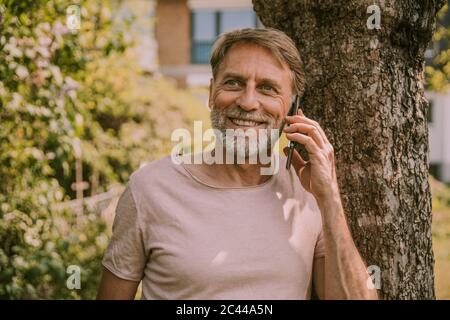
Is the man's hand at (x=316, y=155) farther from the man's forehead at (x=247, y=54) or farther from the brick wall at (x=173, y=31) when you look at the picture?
the brick wall at (x=173, y=31)

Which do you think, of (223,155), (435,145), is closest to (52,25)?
(223,155)

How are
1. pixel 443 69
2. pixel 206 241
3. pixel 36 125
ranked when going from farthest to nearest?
pixel 443 69
pixel 36 125
pixel 206 241

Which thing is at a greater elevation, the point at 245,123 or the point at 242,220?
the point at 245,123

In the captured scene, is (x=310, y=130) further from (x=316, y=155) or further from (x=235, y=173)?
(x=235, y=173)

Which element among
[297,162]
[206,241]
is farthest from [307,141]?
[206,241]

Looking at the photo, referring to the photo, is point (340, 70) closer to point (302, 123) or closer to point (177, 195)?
point (302, 123)

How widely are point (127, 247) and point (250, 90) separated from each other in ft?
3.02

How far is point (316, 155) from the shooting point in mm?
2309

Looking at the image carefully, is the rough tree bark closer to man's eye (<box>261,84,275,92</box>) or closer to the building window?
man's eye (<box>261,84,275,92</box>)

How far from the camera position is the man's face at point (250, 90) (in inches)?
96.6

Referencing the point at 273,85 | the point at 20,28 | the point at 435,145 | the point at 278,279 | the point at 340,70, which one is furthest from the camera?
the point at 435,145

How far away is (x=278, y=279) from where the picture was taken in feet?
7.46

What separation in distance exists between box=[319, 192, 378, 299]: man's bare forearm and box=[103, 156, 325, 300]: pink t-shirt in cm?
13

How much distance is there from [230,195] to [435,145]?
20.0 m
